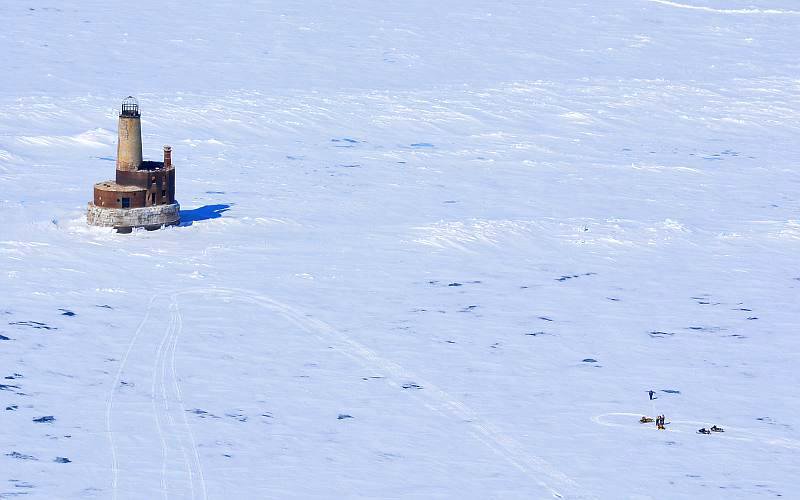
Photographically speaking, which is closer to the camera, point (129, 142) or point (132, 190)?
point (132, 190)

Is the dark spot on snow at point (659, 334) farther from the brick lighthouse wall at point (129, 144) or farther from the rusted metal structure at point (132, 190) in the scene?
the brick lighthouse wall at point (129, 144)

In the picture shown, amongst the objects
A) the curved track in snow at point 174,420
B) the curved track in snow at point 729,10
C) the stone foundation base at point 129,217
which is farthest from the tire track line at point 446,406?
the curved track in snow at point 729,10

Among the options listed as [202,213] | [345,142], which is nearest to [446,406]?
[202,213]

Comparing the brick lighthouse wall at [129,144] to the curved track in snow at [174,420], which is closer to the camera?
the curved track in snow at [174,420]

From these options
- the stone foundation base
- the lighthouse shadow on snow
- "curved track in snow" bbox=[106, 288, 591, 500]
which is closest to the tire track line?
"curved track in snow" bbox=[106, 288, 591, 500]

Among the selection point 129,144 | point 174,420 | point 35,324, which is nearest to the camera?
point 174,420

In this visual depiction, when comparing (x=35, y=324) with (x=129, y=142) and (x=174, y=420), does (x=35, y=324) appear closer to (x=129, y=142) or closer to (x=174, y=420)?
(x=174, y=420)

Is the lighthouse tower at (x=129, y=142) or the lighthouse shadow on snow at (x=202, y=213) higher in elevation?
the lighthouse tower at (x=129, y=142)

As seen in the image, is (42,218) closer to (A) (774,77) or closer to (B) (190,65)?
(B) (190,65)
